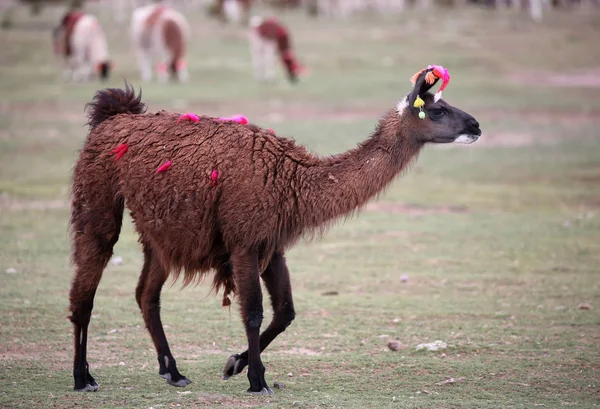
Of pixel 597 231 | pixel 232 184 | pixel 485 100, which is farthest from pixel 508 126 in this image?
pixel 232 184

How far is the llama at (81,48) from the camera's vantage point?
28.4 metres

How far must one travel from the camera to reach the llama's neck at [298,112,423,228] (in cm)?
748

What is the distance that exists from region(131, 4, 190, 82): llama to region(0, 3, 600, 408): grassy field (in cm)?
167

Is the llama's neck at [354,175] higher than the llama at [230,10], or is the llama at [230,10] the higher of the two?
the llama at [230,10]

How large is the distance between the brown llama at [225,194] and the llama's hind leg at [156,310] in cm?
1

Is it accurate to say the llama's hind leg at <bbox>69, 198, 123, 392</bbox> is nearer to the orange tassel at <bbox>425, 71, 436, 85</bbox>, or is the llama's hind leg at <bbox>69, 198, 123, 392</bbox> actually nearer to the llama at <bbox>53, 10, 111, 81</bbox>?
the orange tassel at <bbox>425, 71, 436, 85</bbox>

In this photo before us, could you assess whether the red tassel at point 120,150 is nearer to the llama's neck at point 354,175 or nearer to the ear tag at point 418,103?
the llama's neck at point 354,175

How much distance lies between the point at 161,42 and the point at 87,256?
22.5 m

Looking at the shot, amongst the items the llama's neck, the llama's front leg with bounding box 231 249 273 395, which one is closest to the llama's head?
the llama's neck

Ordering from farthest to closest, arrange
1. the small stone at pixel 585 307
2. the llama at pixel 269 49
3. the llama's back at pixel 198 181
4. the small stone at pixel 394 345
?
the llama at pixel 269 49 < the small stone at pixel 585 307 < the small stone at pixel 394 345 < the llama's back at pixel 198 181

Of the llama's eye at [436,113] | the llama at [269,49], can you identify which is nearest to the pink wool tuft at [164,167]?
the llama's eye at [436,113]

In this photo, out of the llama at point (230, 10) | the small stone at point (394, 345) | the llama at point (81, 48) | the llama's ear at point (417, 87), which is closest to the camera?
the llama's ear at point (417, 87)

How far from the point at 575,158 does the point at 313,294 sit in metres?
10.3

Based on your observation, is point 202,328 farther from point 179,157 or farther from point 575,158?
point 575,158
